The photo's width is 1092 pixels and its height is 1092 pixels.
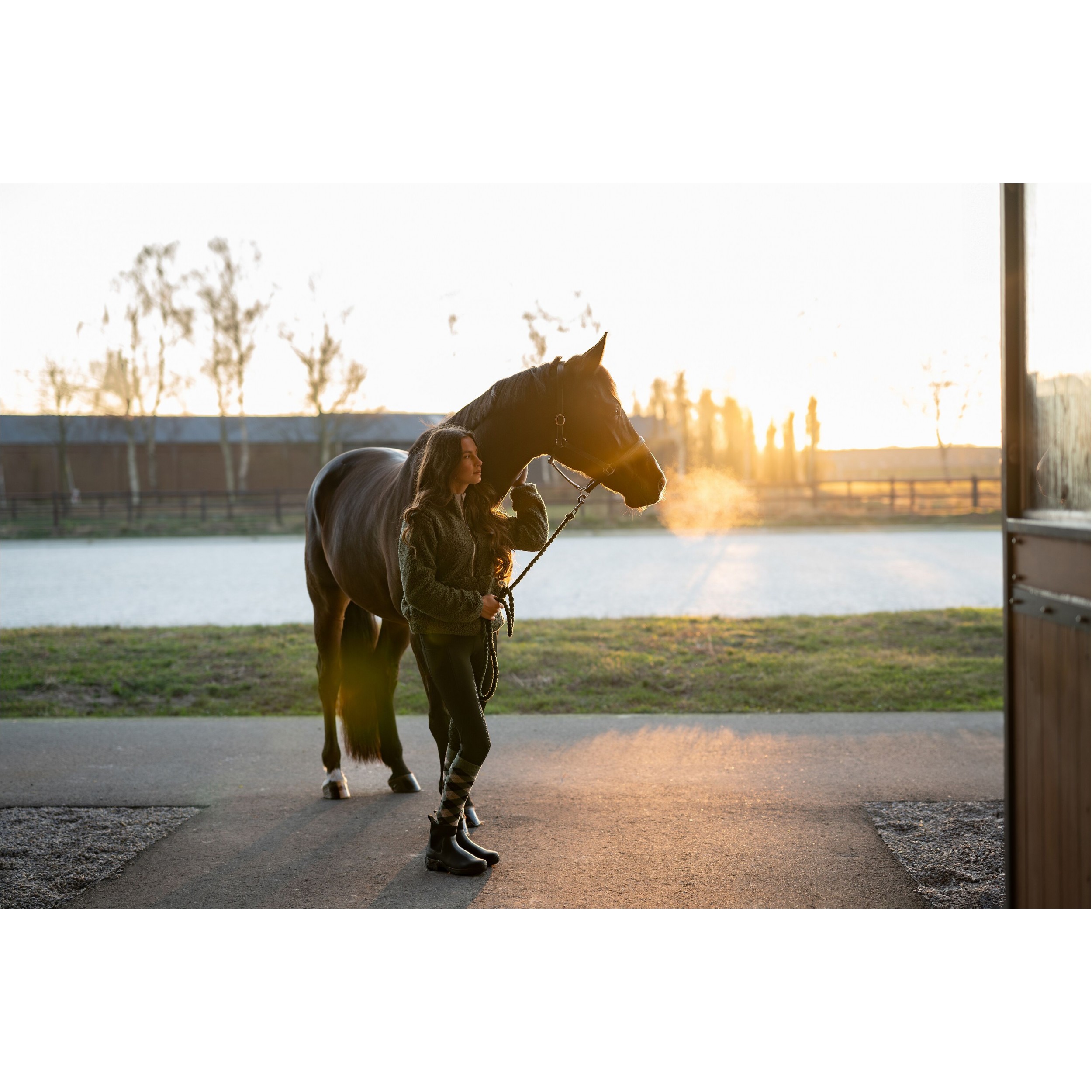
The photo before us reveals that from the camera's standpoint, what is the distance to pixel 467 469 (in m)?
3.50

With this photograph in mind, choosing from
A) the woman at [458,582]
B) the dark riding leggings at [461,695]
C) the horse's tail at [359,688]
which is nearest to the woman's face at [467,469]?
the woman at [458,582]

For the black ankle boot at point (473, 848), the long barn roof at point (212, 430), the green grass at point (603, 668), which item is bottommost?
the green grass at point (603, 668)

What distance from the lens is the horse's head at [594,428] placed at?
3.83 m

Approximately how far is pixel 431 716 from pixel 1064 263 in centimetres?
274

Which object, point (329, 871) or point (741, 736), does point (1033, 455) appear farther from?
point (741, 736)

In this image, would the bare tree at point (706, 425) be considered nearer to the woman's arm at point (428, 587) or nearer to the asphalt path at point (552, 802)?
the asphalt path at point (552, 802)

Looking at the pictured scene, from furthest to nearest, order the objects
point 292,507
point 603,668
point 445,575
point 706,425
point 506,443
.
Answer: point 706,425, point 292,507, point 603,668, point 506,443, point 445,575

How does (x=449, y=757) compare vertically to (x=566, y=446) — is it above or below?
below

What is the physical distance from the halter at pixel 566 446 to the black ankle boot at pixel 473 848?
56.3 inches

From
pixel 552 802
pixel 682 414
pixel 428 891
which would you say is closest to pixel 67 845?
pixel 428 891

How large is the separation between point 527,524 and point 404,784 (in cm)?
195

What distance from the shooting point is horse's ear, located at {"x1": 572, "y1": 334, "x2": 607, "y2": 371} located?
3.79 metres

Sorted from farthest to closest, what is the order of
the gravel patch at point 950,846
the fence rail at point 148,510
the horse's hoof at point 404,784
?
the fence rail at point 148,510 < the horse's hoof at point 404,784 < the gravel patch at point 950,846

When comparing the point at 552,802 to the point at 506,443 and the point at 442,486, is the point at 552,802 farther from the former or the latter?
the point at 442,486
